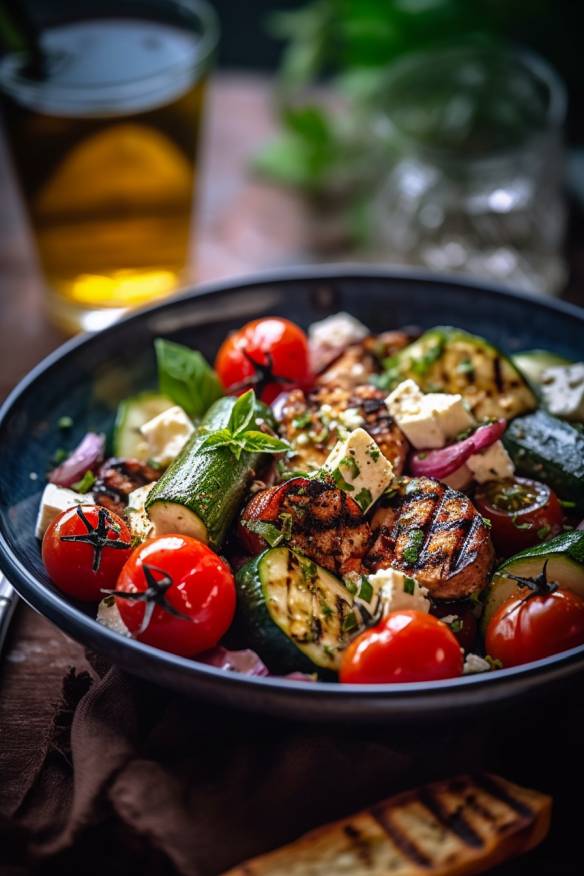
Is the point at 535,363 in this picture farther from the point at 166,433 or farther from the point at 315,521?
the point at 166,433

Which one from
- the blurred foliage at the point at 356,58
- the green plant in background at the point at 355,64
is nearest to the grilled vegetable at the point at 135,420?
the green plant in background at the point at 355,64

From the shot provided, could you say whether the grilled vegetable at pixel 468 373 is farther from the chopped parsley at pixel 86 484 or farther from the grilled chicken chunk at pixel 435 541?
the chopped parsley at pixel 86 484

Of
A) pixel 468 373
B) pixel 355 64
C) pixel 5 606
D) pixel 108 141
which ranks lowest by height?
pixel 5 606

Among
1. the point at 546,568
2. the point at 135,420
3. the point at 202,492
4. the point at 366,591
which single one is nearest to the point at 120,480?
the point at 135,420

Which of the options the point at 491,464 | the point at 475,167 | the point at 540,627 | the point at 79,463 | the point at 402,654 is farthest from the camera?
the point at 475,167

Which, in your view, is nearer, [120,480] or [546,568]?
[546,568]

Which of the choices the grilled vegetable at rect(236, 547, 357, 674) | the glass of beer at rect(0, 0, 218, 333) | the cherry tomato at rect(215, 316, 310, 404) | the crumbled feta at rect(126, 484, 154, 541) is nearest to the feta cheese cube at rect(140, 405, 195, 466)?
the crumbled feta at rect(126, 484, 154, 541)

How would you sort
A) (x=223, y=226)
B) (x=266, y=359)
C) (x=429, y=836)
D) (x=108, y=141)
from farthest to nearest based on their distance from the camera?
(x=223, y=226)
(x=108, y=141)
(x=266, y=359)
(x=429, y=836)
